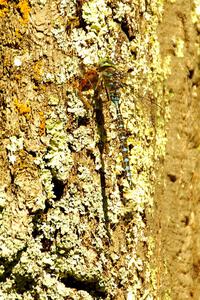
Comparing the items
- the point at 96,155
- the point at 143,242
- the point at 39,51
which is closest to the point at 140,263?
the point at 143,242

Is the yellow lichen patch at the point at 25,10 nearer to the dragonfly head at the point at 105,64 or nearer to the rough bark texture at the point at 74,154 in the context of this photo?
the rough bark texture at the point at 74,154

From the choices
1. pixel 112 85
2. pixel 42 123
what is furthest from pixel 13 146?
pixel 112 85

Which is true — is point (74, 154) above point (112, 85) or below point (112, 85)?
below

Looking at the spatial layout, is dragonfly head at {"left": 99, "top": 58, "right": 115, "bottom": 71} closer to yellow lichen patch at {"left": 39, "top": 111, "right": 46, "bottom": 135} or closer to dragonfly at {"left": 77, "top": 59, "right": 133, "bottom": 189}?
dragonfly at {"left": 77, "top": 59, "right": 133, "bottom": 189}

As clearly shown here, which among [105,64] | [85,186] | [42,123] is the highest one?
[105,64]

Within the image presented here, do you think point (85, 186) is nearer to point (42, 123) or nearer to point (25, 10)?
point (42, 123)

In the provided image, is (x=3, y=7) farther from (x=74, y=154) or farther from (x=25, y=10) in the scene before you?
(x=74, y=154)

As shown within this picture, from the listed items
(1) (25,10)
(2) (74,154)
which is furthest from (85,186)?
(1) (25,10)
